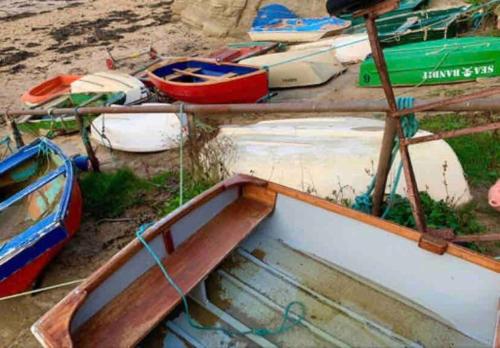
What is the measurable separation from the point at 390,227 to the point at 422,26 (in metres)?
9.66

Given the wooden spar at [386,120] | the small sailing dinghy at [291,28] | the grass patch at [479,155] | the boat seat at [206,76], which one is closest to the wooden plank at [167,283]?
the wooden spar at [386,120]

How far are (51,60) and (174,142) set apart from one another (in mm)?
10309

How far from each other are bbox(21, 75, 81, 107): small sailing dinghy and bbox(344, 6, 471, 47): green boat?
25.5 feet

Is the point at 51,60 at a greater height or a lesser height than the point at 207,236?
lesser

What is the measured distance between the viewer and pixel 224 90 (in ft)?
27.4

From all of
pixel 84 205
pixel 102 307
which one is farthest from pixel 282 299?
pixel 84 205

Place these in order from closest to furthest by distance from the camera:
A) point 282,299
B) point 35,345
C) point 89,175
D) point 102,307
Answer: point 102,307 → point 282,299 → point 35,345 → point 89,175

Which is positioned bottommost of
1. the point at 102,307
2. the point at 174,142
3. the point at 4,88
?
the point at 4,88

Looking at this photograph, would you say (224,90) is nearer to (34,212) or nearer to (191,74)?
(191,74)

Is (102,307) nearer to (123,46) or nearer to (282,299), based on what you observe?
(282,299)

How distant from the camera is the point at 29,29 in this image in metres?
19.2

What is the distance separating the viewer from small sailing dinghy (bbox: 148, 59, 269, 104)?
8.36m

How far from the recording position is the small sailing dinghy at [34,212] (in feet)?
12.7

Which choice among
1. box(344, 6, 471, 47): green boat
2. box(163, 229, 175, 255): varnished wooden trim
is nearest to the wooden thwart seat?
box(344, 6, 471, 47): green boat
